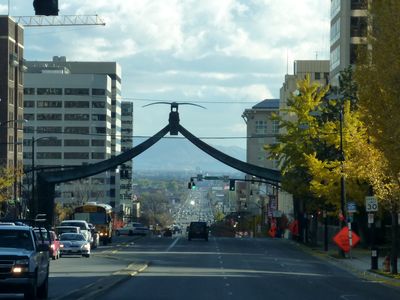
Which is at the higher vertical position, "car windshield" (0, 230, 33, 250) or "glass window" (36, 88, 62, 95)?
"glass window" (36, 88, 62, 95)

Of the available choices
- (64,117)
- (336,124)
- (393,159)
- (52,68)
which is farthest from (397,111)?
(52,68)

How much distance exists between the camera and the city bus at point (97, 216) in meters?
78.5

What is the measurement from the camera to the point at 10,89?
121m

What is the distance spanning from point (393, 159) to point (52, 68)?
505ft

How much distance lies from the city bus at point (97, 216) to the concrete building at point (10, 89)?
123ft

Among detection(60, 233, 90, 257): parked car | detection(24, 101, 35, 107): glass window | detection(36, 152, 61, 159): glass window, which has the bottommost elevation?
detection(60, 233, 90, 257): parked car

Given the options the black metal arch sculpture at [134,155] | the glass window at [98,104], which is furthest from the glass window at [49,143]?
the black metal arch sculpture at [134,155]

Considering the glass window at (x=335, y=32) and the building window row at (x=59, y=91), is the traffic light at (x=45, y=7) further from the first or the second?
the building window row at (x=59, y=91)

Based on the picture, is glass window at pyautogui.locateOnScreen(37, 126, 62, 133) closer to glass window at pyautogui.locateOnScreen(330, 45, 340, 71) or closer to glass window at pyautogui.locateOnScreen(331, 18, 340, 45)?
glass window at pyautogui.locateOnScreen(330, 45, 340, 71)

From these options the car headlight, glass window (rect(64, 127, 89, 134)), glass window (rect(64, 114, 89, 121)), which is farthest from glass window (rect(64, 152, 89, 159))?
the car headlight

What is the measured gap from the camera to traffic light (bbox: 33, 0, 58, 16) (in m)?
18.5

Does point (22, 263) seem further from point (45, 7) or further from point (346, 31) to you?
point (346, 31)

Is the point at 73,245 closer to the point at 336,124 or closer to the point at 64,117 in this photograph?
the point at 336,124

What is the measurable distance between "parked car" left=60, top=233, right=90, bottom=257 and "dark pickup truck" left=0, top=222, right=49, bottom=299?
31509 millimetres
